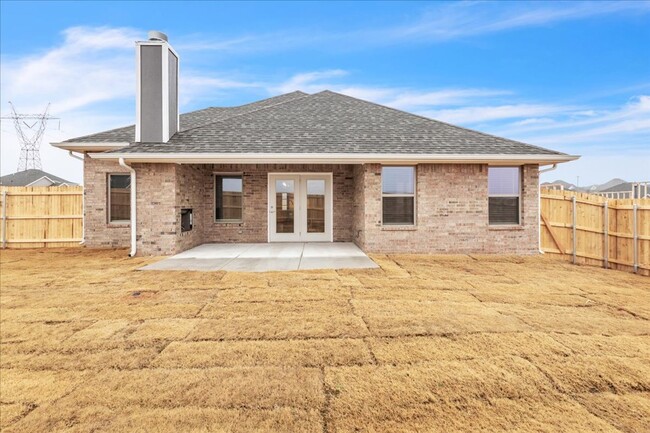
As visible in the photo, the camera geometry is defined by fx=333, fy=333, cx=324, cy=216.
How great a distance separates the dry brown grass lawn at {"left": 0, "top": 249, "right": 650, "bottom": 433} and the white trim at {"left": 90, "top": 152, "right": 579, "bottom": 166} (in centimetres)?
378

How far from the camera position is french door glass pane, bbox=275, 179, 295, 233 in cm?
1203

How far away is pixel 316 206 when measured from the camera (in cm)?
1212

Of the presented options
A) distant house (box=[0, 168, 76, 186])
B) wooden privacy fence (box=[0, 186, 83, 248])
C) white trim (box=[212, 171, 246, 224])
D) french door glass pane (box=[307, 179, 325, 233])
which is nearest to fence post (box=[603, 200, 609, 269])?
french door glass pane (box=[307, 179, 325, 233])

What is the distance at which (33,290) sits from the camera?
20.4ft

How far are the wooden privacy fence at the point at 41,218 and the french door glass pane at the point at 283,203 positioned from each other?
7.25 m

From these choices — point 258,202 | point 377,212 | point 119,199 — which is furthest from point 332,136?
point 119,199

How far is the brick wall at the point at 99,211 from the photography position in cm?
1129

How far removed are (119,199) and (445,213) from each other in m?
10.9

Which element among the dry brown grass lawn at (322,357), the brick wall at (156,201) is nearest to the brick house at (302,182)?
the brick wall at (156,201)

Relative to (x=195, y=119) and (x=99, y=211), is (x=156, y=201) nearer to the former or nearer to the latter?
(x=99, y=211)

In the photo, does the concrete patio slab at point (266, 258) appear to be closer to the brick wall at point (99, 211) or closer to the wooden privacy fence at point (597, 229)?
the brick wall at point (99, 211)

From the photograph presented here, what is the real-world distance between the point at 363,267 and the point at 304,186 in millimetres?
4989

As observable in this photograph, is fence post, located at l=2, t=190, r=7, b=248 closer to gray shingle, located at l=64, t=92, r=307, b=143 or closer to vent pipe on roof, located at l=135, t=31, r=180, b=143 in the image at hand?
gray shingle, located at l=64, t=92, r=307, b=143

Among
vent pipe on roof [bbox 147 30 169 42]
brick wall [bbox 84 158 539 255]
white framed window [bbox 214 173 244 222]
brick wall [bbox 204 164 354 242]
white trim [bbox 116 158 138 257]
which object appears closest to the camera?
white trim [bbox 116 158 138 257]
